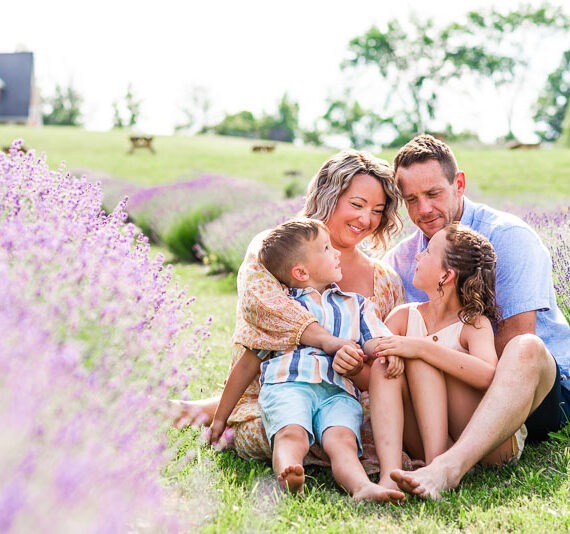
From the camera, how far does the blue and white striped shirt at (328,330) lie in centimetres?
302

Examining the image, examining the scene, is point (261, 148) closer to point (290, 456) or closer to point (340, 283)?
point (340, 283)

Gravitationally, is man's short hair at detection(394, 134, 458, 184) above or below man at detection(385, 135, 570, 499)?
above

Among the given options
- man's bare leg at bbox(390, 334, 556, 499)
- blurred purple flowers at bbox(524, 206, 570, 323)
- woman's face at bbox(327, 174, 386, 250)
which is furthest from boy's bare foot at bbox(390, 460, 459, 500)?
blurred purple flowers at bbox(524, 206, 570, 323)

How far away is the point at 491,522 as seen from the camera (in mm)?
2461

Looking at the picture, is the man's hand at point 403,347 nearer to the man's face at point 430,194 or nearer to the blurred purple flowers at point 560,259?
the man's face at point 430,194

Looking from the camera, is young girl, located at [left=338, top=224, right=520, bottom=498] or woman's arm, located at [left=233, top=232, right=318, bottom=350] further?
woman's arm, located at [left=233, top=232, right=318, bottom=350]

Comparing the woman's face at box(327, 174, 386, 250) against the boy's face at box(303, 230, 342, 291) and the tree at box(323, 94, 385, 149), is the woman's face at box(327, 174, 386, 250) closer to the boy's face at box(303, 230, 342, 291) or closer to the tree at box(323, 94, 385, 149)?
the boy's face at box(303, 230, 342, 291)

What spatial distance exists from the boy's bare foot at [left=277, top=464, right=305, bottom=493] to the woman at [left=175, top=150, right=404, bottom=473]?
0.38m

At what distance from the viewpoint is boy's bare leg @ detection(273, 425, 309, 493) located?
8.47 ft

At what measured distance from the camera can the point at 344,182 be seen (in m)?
3.39

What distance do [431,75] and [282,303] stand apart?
51.5 m

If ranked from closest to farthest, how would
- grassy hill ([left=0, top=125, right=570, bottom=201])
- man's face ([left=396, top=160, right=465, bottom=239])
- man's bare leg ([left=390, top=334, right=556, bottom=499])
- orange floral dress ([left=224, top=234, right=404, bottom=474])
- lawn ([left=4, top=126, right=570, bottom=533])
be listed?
lawn ([left=4, top=126, right=570, bottom=533])
man's bare leg ([left=390, top=334, right=556, bottom=499])
orange floral dress ([left=224, top=234, right=404, bottom=474])
man's face ([left=396, top=160, right=465, bottom=239])
grassy hill ([left=0, top=125, right=570, bottom=201])

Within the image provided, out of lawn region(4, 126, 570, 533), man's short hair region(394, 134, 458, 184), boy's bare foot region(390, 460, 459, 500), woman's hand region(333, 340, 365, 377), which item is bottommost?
lawn region(4, 126, 570, 533)

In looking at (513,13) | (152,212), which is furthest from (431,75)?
(152,212)
